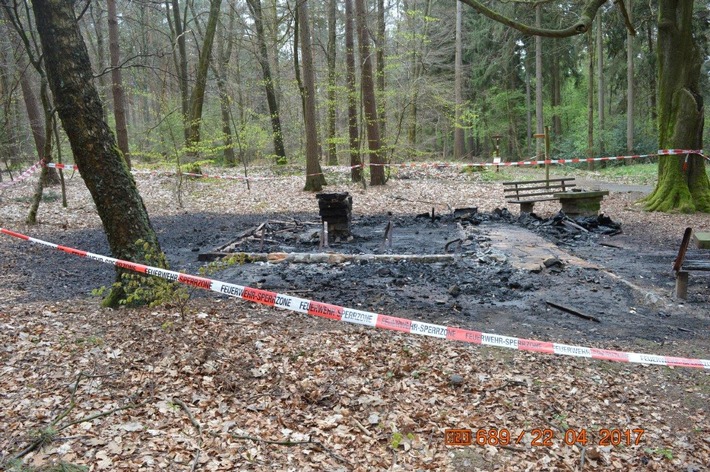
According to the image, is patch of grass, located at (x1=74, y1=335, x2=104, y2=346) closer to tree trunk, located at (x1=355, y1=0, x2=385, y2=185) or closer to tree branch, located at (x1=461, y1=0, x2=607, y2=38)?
tree branch, located at (x1=461, y1=0, x2=607, y2=38)

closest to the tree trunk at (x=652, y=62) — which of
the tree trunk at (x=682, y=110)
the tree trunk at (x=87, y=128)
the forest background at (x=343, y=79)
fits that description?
the forest background at (x=343, y=79)

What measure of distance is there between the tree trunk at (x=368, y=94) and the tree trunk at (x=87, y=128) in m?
11.6

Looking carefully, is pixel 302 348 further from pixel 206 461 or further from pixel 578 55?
pixel 578 55

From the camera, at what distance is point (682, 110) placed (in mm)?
12602

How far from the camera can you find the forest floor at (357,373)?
3.32 meters

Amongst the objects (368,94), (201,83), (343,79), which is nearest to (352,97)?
(368,94)

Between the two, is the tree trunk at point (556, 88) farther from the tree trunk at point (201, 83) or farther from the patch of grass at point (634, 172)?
the tree trunk at point (201, 83)

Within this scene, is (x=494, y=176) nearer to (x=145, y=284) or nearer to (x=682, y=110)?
(x=682, y=110)

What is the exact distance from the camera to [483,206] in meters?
15.0

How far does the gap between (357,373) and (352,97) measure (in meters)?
15.0

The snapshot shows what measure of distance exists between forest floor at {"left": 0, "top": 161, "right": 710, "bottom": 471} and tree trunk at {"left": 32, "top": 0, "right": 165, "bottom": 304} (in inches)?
37.9
